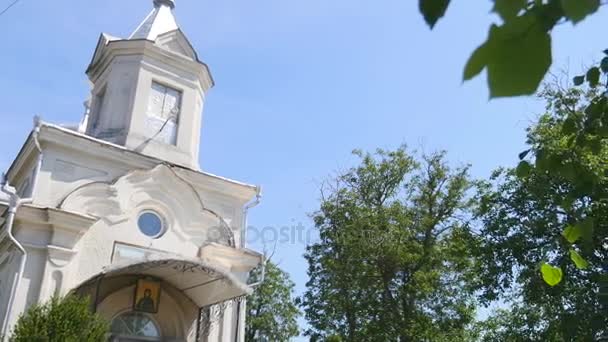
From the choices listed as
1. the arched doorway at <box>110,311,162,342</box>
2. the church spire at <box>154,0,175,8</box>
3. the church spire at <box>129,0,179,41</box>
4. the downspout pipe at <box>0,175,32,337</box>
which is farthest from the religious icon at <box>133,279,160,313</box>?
the church spire at <box>154,0,175,8</box>

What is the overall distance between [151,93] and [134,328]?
5.27 meters

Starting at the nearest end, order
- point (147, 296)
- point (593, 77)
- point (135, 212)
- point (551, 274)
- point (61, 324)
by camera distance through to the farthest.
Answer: point (551, 274)
point (593, 77)
point (61, 324)
point (147, 296)
point (135, 212)

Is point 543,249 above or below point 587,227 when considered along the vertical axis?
above

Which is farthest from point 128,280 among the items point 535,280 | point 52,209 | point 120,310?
point 535,280

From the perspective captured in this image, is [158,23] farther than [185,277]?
Yes

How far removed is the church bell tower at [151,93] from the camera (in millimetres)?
12953

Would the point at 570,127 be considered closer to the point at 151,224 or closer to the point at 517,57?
the point at 517,57

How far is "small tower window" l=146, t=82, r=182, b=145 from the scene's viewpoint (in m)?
13.2

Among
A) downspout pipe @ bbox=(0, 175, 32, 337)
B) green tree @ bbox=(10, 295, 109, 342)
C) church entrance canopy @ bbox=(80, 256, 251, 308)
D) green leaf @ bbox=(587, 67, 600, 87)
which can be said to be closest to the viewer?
green leaf @ bbox=(587, 67, 600, 87)

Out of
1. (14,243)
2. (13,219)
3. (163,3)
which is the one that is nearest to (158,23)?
(163,3)

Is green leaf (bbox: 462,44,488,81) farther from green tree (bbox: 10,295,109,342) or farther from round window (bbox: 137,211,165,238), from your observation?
round window (bbox: 137,211,165,238)

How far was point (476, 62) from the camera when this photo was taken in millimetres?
1013

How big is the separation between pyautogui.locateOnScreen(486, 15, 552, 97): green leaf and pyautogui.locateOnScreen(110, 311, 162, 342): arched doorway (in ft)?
37.3

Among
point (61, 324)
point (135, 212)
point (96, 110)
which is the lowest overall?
point (61, 324)
